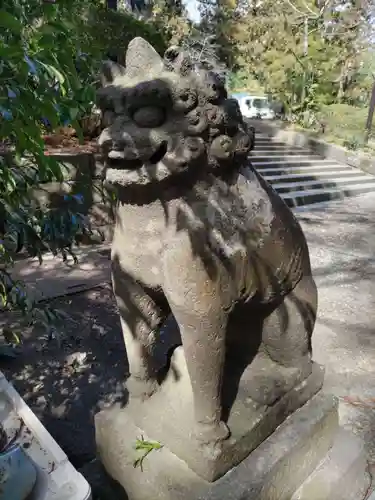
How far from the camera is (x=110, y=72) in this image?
1264mm

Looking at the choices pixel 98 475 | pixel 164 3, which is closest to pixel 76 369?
pixel 98 475

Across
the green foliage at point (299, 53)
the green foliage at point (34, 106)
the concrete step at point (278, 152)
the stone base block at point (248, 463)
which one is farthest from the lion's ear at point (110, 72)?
the green foliage at point (299, 53)

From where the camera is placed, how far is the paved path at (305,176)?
826cm

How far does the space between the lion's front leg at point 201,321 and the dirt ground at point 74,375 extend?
898 millimetres

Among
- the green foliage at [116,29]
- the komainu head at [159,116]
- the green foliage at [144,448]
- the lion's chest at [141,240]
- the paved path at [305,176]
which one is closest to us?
the komainu head at [159,116]

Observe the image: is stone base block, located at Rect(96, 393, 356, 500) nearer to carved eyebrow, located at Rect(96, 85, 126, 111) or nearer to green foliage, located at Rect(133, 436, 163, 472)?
green foliage, located at Rect(133, 436, 163, 472)

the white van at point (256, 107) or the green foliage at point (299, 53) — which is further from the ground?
the green foliage at point (299, 53)

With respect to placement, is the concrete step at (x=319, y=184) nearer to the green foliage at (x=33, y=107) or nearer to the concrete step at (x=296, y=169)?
A: the concrete step at (x=296, y=169)

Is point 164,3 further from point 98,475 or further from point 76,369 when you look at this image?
point 98,475

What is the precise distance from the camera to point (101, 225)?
555 centimetres

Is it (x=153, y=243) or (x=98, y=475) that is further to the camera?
(x=98, y=475)

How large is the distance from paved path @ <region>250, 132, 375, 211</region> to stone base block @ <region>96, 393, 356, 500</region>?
6118 mm

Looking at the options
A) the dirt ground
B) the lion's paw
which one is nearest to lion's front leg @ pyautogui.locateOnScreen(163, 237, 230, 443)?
the lion's paw

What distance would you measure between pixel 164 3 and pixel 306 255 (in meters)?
12.9
